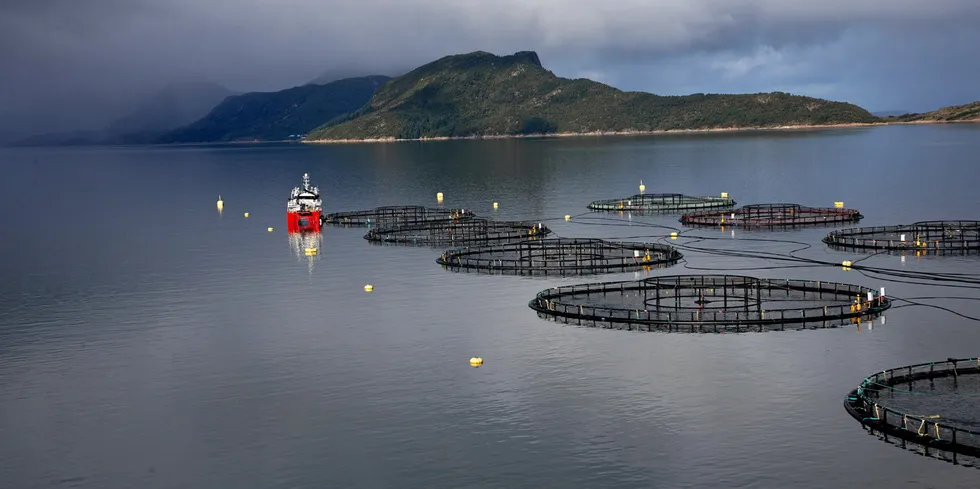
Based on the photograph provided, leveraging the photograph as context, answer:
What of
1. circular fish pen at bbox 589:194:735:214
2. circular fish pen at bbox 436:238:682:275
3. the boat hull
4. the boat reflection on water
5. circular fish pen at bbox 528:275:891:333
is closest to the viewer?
circular fish pen at bbox 528:275:891:333

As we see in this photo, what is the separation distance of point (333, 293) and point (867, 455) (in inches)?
2674

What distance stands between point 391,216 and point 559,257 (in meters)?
70.0

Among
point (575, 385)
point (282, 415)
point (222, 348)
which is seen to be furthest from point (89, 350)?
point (575, 385)

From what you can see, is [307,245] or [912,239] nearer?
[912,239]

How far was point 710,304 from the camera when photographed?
97.7m

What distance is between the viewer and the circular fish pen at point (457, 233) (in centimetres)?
14738

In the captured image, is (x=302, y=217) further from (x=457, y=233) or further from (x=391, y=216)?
(x=457, y=233)

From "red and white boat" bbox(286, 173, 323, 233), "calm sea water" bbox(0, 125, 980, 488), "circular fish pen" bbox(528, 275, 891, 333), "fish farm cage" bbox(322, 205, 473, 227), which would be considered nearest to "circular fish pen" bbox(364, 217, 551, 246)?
"fish farm cage" bbox(322, 205, 473, 227)

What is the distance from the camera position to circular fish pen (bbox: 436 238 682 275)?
118562mm

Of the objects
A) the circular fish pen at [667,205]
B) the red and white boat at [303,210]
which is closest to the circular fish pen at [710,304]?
the circular fish pen at [667,205]

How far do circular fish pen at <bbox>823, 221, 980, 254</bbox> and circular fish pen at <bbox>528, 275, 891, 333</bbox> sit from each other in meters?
28.5

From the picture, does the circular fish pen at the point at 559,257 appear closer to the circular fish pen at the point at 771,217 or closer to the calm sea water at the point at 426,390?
the calm sea water at the point at 426,390

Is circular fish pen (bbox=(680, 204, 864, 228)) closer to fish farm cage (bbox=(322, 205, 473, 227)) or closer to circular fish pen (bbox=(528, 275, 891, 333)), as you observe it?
fish farm cage (bbox=(322, 205, 473, 227))

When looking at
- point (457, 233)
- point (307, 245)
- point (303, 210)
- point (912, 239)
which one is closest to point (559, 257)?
point (457, 233)
